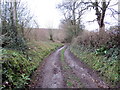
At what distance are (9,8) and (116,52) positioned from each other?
345 inches

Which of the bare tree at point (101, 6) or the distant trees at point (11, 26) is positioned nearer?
the distant trees at point (11, 26)

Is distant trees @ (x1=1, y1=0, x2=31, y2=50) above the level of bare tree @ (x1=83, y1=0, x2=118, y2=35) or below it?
below

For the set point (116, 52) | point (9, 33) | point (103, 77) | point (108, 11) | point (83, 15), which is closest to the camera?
point (103, 77)

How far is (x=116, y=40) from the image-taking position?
5.50 meters

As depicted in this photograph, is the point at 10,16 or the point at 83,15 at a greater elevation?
the point at 83,15

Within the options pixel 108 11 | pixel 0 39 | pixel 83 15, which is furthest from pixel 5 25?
pixel 83 15

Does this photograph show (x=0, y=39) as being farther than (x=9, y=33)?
No

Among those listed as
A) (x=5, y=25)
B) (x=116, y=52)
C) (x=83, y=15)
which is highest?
(x=83, y=15)

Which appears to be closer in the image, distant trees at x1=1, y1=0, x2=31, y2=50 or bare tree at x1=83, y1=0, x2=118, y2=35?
distant trees at x1=1, y1=0, x2=31, y2=50

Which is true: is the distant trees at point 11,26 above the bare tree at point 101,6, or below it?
below

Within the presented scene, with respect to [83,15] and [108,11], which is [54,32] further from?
[108,11]

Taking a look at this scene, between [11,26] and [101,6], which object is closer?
[11,26]

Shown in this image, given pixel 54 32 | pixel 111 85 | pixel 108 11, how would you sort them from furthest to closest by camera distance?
pixel 54 32 → pixel 108 11 → pixel 111 85

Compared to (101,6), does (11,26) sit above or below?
below
